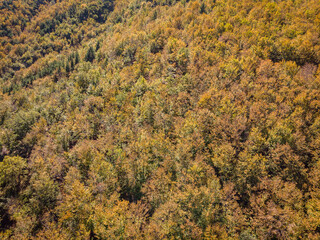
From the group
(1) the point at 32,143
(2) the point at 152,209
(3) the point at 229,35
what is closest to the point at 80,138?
(1) the point at 32,143

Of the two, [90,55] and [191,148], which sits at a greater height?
[191,148]

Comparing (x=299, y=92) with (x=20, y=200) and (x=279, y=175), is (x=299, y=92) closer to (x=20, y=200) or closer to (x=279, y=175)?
(x=279, y=175)

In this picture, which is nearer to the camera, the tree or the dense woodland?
the dense woodland

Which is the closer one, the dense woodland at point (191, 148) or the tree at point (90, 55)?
the dense woodland at point (191, 148)

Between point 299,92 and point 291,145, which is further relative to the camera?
point 299,92

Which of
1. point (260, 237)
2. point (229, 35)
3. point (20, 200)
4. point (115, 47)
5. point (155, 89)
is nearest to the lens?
point (260, 237)

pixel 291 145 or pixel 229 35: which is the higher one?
pixel 229 35

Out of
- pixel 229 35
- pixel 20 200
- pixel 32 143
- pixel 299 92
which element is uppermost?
pixel 229 35

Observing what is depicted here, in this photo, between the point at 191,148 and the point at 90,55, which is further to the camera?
the point at 90,55
